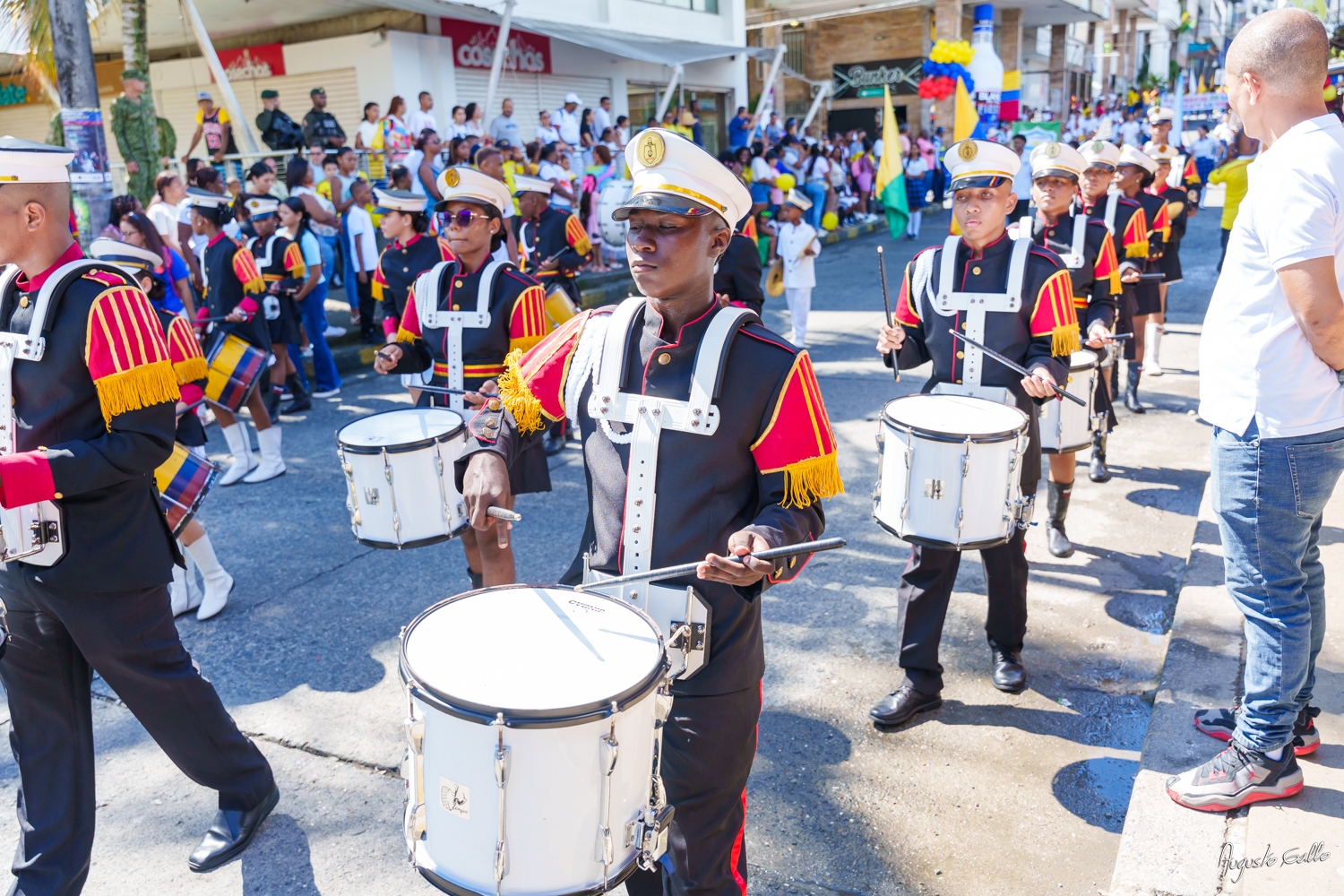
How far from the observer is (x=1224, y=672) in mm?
4004

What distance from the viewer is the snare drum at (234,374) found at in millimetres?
6840

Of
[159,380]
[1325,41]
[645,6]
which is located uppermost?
[645,6]

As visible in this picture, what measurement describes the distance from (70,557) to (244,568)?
3074mm

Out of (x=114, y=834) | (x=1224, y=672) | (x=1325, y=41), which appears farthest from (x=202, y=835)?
(x=1325, y=41)

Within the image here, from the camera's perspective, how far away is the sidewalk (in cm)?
285

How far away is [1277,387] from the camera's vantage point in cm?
286

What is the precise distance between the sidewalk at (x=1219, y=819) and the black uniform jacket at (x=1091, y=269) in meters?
1.85

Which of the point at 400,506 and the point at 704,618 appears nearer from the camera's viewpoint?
the point at 704,618

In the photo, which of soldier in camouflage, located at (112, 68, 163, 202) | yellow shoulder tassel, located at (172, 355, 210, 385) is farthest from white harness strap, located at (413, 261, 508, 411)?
soldier in camouflage, located at (112, 68, 163, 202)

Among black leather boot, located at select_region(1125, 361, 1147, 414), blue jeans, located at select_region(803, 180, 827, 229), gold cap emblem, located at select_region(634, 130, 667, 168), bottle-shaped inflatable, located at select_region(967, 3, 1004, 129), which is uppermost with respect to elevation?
bottle-shaped inflatable, located at select_region(967, 3, 1004, 129)

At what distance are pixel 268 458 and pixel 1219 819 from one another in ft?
20.8

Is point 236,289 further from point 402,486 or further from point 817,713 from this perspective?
point 817,713

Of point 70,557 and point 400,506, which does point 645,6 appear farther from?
point 70,557

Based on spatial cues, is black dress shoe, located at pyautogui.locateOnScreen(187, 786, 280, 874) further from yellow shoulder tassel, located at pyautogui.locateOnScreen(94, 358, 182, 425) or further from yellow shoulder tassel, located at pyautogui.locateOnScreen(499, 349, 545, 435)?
yellow shoulder tassel, located at pyautogui.locateOnScreen(499, 349, 545, 435)
